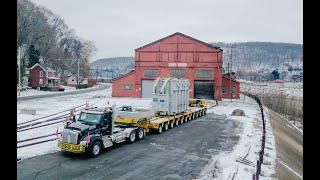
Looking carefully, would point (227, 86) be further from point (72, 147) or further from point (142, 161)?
point (72, 147)

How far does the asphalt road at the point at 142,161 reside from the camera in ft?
45.4

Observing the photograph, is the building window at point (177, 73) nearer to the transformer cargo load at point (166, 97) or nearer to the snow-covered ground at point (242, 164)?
the transformer cargo load at point (166, 97)

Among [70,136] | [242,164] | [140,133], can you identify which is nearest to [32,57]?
[140,133]

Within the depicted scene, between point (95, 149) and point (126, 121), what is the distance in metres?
4.55

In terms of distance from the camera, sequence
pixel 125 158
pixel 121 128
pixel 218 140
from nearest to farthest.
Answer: pixel 125 158 → pixel 121 128 → pixel 218 140

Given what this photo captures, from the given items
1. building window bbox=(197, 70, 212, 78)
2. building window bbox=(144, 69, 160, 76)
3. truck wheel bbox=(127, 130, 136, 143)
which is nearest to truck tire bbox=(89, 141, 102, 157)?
truck wheel bbox=(127, 130, 136, 143)

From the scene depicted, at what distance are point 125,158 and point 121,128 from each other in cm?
391

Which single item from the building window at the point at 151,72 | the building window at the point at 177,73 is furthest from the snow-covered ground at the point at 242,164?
the building window at the point at 151,72

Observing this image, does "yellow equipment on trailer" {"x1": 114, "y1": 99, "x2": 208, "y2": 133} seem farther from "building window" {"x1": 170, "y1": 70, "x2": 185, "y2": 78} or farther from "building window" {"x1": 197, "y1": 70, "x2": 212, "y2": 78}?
"building window" {"x1": 170, "y1": 70, "x2": 185, "y2": 78}

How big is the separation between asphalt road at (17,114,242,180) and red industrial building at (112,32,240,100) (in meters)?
29.7

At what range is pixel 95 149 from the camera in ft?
54.4
